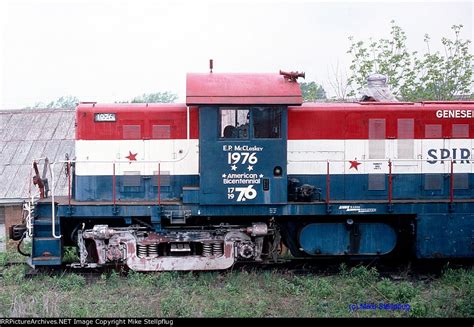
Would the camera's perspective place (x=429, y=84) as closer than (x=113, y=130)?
No

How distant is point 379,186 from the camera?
37.7 feet

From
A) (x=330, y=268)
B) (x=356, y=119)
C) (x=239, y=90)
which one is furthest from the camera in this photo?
(x=330, y=268)

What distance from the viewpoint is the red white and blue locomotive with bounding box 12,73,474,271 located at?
1064 cm

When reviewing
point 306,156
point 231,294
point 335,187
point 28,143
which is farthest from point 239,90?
point 28,143

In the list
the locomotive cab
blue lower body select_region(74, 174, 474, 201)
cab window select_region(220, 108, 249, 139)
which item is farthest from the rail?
cab window select_region(220, 108, 249, 139)

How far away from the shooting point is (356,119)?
449 inches

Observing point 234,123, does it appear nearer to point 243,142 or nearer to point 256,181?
point 243,142

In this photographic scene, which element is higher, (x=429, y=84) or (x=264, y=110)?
(x=429, y=84)

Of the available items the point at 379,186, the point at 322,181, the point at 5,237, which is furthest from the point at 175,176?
the point at 5,237

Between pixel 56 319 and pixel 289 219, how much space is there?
516 centimetres

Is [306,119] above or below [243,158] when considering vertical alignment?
above

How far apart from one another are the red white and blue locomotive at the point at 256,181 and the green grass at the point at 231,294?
1.78 ft

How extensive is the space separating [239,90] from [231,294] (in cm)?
367

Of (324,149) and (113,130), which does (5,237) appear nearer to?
(113,130)
